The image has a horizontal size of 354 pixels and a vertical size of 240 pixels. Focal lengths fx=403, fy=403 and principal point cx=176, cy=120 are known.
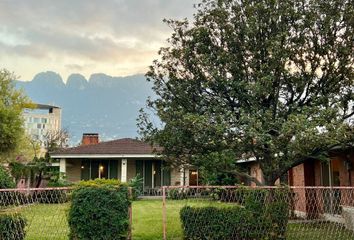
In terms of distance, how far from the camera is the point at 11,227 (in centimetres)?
793

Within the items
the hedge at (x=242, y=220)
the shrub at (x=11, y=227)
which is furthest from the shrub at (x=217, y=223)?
the shrub at (x=11, y=227)

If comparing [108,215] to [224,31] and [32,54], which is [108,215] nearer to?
[224,31]

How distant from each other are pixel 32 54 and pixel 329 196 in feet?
81.2

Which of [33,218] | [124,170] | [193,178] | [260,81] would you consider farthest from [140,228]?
[193,178]

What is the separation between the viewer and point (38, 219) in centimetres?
1117

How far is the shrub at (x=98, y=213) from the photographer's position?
7.86m

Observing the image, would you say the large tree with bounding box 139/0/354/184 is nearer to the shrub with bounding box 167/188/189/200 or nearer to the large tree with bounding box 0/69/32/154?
the shrub with bounding box 167/188/189/200

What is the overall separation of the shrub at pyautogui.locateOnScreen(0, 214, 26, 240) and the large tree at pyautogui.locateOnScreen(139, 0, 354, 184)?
439cm

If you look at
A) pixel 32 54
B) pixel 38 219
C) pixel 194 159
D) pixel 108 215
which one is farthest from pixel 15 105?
pixel 108 215

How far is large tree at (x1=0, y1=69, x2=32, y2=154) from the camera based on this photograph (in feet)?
71.3

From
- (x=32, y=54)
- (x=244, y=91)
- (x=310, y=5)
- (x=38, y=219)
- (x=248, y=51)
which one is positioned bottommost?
(x=38, y=219)

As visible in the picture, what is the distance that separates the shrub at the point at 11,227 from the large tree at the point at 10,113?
14714 mm

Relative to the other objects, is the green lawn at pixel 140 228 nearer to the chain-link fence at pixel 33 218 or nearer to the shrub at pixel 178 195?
the chain-link fence at pixel 33 218

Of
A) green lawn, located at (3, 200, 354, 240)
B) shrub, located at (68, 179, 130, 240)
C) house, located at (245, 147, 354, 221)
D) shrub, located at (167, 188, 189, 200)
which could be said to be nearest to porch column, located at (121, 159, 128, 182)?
shrub, located at (167, 188, 189, 200)
